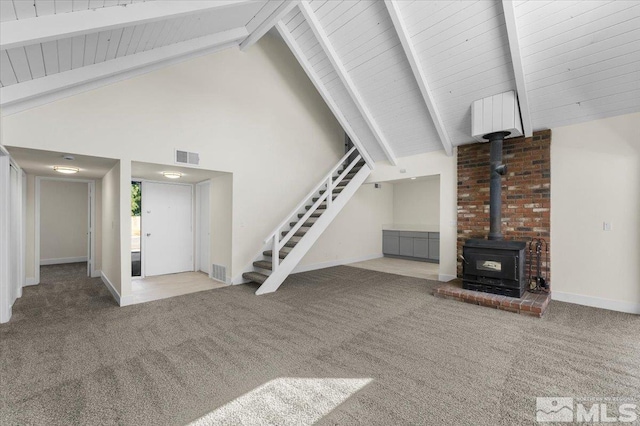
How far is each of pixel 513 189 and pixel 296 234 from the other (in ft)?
13.1

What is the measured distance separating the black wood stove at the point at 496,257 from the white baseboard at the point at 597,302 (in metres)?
0.55

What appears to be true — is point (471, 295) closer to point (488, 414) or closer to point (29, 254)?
point (488, 414)

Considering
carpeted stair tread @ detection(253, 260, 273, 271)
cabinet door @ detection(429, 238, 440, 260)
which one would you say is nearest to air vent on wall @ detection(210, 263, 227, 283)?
carpeted stair tread @ detection(253, 260, 273, 271)

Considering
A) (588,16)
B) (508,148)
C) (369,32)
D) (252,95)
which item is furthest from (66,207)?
(588,16)

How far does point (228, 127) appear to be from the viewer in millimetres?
5309

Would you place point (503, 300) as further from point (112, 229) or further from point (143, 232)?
point (143, 232)

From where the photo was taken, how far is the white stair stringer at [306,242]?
504 centimetres

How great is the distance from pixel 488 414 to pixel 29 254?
7.69 meters

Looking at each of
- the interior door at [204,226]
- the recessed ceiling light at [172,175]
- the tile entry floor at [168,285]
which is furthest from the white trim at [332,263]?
the recessed ceiling light at [172,175]

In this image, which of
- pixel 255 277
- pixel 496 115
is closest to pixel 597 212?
pixel 496 115

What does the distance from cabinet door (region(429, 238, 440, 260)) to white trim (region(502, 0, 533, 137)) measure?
389 cm

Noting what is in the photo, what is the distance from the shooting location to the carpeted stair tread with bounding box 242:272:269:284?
512 centimetres

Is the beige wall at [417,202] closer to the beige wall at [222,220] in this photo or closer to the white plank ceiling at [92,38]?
the beige wall at [222,220]

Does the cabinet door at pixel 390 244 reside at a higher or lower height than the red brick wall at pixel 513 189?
lower
